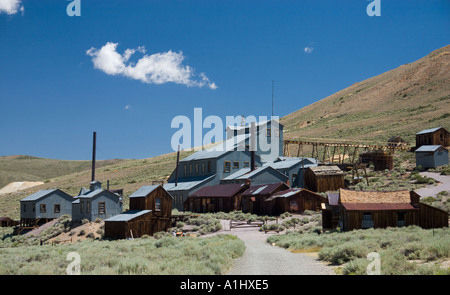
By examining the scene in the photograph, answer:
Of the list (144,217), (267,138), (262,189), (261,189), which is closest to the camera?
(144,217)

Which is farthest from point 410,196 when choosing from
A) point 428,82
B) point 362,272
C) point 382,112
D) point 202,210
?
point 428,82

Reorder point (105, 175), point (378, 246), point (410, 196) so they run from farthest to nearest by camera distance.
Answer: point (105, 175) < point (410, 196) < point (378, 246)

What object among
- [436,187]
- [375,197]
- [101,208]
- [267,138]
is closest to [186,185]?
[101,208]

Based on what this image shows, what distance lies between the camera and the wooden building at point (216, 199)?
47094 mm

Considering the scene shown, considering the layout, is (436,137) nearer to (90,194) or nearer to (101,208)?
(101,208)

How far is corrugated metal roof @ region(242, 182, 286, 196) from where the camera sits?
144 ft

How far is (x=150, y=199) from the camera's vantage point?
123 feet

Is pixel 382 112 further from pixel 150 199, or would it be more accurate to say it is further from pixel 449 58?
pixel 150 199

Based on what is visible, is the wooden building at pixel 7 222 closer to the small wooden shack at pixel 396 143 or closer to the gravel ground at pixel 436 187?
the gravel ground at pixel 436 187

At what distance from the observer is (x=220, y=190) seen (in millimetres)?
49219

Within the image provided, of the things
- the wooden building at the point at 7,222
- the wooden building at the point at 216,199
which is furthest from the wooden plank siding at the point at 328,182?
the wooden building at the point at 7,222

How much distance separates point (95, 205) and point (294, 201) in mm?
19007

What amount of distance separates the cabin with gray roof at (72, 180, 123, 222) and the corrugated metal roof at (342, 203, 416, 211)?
25.1 m

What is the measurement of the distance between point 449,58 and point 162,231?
116655 millimetres
